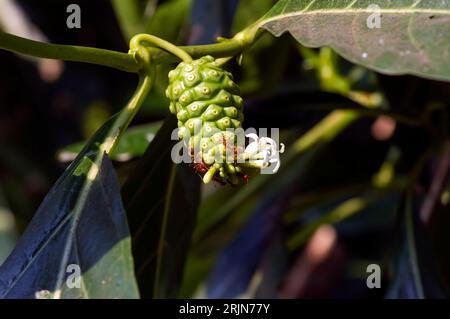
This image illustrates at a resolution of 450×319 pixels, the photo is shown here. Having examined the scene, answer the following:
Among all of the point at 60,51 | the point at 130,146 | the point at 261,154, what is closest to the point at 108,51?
the point at 60,51

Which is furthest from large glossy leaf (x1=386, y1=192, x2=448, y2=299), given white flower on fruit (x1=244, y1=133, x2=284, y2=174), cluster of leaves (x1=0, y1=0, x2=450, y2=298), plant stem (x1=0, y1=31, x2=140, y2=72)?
plant stem (x1=0, y1=31, x2=140, y2=72)

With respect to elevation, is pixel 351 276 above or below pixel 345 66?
below

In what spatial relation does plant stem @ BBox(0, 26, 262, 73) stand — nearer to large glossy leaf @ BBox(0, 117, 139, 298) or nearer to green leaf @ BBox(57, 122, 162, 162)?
large glossy leaf @ BBox(0, 117, 139, 298)

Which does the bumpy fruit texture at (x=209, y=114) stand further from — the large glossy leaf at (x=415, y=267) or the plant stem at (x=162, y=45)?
the large glossy leaf at (x=415, y=267)

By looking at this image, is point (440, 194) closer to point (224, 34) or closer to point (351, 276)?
point (224, 34)

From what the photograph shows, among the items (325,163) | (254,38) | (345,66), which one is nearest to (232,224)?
(325,163)

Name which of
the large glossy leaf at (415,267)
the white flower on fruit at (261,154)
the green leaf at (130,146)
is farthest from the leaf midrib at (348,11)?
the large glossy leaf at (415,267)
